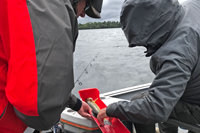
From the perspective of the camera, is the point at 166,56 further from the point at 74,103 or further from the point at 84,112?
the point at 84,112

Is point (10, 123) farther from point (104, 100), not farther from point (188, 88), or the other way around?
point (104, 100)

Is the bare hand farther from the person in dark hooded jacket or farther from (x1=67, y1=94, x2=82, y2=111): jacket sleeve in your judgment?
the person in dark hooded jacket

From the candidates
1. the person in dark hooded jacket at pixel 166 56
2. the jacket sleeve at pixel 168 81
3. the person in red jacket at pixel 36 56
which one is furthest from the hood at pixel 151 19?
the person in red jacket at pixel 36 56

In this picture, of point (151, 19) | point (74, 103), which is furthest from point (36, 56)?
point (74, 103)

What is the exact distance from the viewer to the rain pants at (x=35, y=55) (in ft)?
2.04

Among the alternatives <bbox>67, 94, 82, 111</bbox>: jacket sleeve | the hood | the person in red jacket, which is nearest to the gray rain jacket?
the hood

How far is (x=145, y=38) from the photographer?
1336 mm

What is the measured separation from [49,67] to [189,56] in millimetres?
940

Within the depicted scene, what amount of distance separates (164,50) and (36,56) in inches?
35.9

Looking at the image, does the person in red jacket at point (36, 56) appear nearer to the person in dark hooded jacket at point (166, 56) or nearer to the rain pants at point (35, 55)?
the rain pants at point (35, 55)

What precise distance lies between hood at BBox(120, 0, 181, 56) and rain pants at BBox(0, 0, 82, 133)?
0.75 metres

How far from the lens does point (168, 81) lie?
113cm

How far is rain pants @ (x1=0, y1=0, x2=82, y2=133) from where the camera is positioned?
62 centimetres

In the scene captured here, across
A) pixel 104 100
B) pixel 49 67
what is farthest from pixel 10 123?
pixel 104 100
